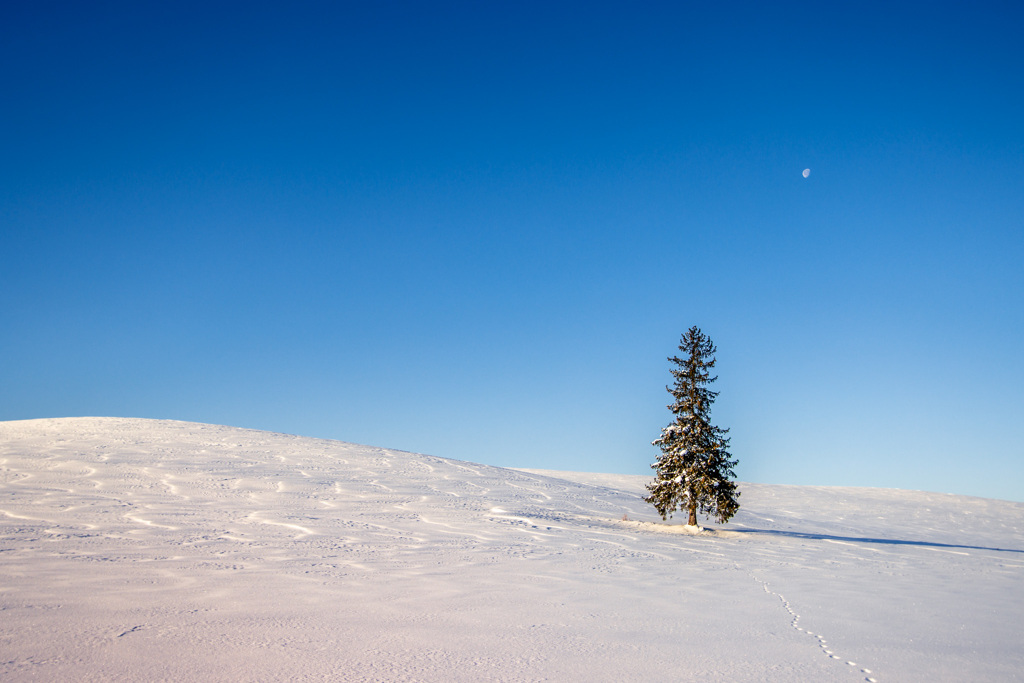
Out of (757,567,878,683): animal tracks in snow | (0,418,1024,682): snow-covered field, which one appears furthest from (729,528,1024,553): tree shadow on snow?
(757,567,878,683): animal tracks in snow

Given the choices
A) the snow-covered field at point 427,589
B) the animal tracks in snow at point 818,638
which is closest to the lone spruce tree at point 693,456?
the snow-covered field at point 427,589

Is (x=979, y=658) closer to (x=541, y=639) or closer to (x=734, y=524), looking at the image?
(x=541, y=639)

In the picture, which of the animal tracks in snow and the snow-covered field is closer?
the snow-covered field

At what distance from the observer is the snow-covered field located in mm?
6625

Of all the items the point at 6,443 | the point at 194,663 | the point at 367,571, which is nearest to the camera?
the point at 194,663

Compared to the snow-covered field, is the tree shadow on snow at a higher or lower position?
lower

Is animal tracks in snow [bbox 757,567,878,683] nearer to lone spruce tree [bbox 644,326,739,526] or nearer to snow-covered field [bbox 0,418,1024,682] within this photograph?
snow-covered field [bbox 0,418,1024,682]

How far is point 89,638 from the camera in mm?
6879

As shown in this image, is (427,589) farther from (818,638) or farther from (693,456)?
(693,456)

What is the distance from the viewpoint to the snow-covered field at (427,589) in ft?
21.7

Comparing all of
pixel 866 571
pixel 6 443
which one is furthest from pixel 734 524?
pixel 6 443

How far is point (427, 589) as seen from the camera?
10711 mm

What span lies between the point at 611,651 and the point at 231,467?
947 inches

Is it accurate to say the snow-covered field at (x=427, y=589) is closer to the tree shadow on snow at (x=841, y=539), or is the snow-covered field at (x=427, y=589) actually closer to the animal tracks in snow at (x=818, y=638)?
the animal tracks in snow at (x=818, y=638)
